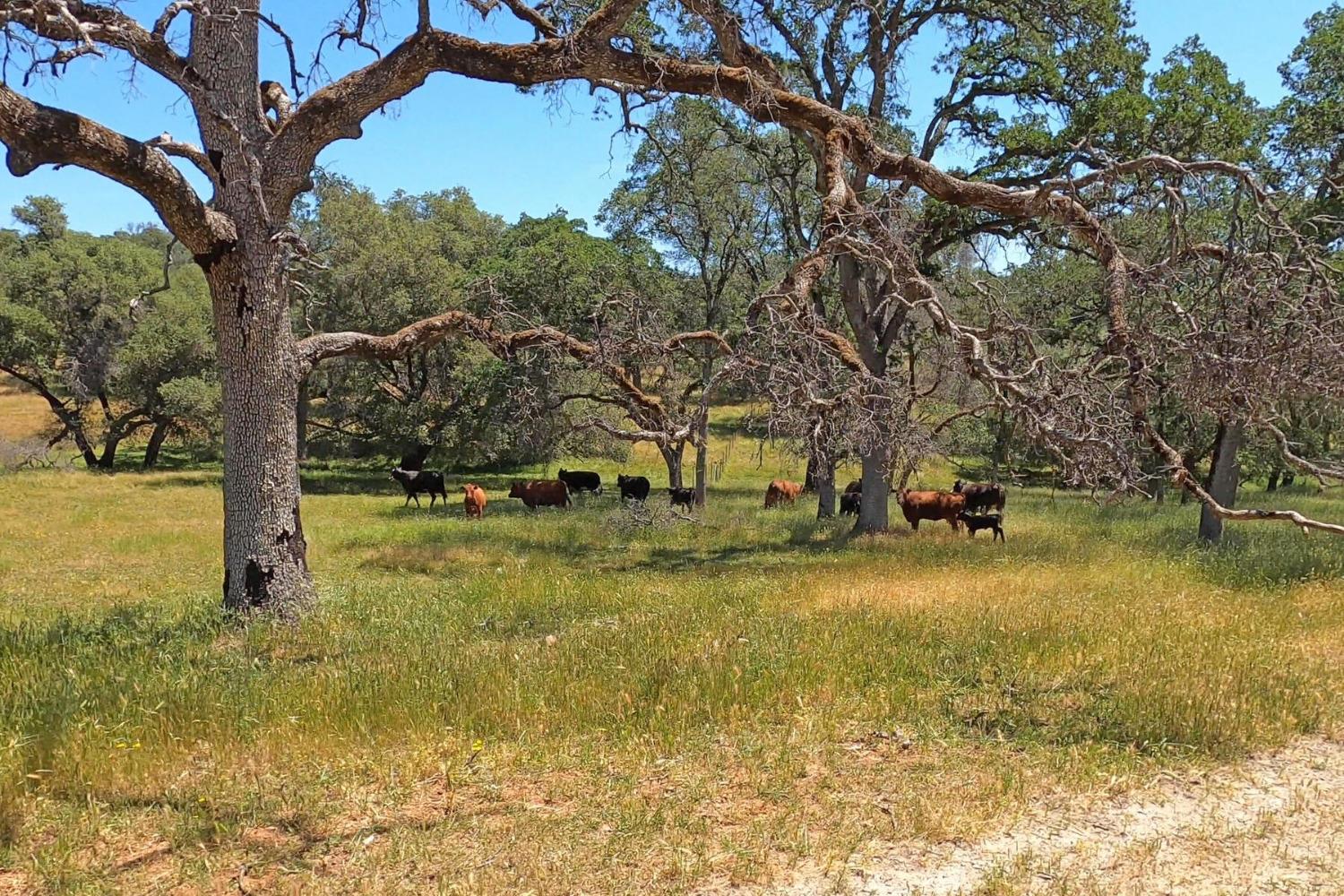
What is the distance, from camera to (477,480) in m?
36.9

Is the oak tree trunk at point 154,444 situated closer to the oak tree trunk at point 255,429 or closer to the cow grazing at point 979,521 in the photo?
the oak tree trunk at point 255,429

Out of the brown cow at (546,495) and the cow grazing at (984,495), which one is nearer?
the cow grazing at (984,495)

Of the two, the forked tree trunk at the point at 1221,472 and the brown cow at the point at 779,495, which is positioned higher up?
the forked tree trunk at the point at 1221,472

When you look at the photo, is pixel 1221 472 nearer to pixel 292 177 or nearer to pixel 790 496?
pixel 790 496

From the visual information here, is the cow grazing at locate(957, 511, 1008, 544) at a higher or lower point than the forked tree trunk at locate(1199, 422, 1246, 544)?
lower

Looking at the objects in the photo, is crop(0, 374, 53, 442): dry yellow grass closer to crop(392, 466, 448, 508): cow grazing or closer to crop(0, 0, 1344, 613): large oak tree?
crop(392, 466, 448, 508): cow grazing

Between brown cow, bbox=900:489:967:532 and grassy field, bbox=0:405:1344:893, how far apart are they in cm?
851

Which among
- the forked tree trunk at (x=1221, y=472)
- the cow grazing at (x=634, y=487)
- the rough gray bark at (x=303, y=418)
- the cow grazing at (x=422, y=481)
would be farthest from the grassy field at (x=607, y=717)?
the rough gray bark at (x=303, y=418)

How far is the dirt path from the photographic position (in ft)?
12.2

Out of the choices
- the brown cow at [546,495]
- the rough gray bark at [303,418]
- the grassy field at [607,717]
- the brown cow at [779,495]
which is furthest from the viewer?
the rough gray bark at [303,418]

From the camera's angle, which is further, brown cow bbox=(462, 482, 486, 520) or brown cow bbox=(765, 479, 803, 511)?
brown cow bbox=(765, 479, 803, 511)

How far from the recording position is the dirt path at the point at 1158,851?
3.73 meters

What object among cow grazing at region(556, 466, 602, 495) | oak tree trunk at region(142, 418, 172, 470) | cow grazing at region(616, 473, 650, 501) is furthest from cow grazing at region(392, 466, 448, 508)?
oak tree trunk at region(142, 418, 172, 470)

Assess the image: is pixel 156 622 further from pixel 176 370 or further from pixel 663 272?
pixel 176 370
